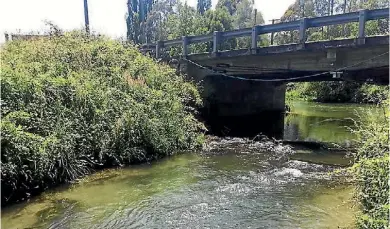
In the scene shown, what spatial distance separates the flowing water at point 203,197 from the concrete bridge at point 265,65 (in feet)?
13.3

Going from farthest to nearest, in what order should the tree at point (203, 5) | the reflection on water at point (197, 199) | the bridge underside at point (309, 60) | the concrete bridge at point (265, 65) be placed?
the tree at point (203, 5) → the concrete bridge at point (265, 65) → the bridge underside at point (309, 60) → the reflection on water at point (197, 199)

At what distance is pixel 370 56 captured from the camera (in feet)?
42.4

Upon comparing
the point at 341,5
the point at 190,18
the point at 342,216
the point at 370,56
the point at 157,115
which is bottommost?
the point at 342,216

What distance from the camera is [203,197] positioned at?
7480 mm

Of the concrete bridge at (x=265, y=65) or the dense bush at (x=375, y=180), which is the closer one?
the dense bush at (x=375, y=180)

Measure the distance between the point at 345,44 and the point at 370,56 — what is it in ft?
3.15

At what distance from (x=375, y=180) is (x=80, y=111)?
264 inches

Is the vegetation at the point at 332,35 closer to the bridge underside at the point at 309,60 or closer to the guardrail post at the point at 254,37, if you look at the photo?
the bridge underside at the point at 309,60

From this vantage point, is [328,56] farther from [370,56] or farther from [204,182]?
[204,182]

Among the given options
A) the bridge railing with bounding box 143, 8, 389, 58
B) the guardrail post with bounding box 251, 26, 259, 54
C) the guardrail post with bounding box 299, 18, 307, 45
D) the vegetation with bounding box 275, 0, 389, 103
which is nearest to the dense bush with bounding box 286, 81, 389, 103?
the vegetation with bounding box 275, 0, 389, 103

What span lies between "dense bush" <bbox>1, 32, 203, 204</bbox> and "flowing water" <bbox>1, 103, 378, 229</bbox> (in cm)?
50

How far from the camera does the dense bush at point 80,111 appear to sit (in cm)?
723

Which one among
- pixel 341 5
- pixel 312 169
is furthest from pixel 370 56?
pixel 341 5

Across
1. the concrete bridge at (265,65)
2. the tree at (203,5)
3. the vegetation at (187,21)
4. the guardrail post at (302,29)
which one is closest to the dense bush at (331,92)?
the vegetation at (187,21)
